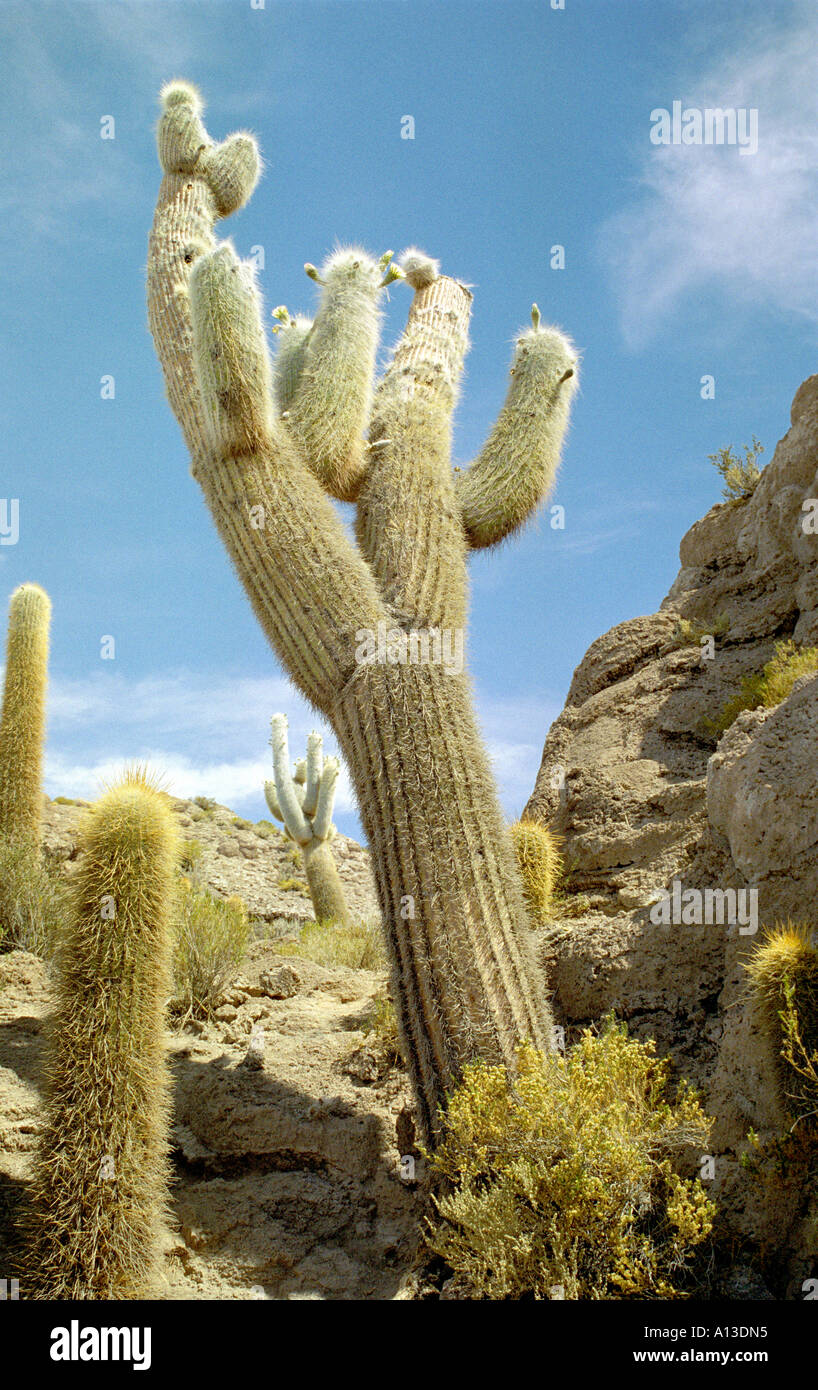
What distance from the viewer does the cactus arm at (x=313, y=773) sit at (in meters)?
15.4

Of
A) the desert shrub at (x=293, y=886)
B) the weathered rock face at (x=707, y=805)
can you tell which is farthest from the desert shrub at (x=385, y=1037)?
the desert shrub at (x=293, y=886)

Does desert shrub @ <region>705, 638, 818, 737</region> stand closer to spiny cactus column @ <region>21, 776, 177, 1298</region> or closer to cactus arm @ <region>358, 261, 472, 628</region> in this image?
cactus arm @ <region>358, 261, 472, 628</region>

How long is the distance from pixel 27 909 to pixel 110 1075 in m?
4.05

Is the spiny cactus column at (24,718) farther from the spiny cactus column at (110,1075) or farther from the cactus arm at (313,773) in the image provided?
the spiny cactus column at (110,1075)

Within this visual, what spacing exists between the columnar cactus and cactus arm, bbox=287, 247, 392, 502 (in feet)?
26.8

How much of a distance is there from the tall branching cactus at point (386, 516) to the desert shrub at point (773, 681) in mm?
2114

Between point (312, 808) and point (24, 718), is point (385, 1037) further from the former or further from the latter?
point (312, 808)

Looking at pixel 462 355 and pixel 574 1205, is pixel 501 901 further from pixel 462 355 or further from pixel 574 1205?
pixel 462 355

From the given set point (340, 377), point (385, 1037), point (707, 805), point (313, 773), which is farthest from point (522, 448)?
point (313, 773)

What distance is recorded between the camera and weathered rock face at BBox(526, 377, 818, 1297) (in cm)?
430
